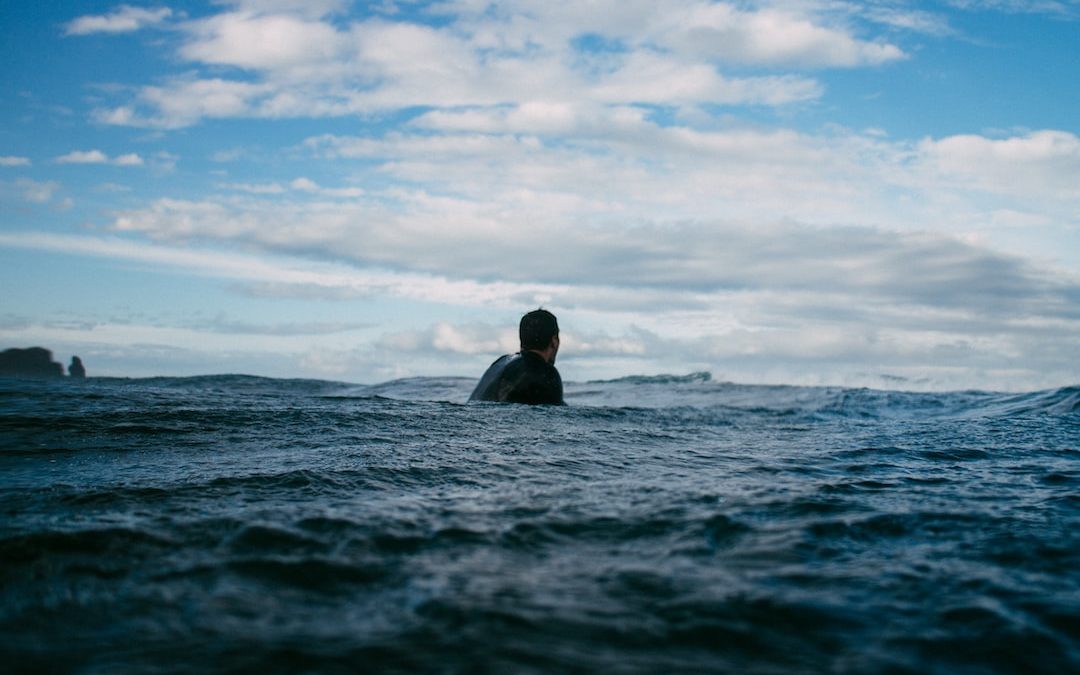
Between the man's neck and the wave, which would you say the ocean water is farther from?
the man's neck

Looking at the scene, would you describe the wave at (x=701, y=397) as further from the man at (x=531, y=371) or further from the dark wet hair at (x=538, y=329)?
the dark wet hair at (x=538, y=329)

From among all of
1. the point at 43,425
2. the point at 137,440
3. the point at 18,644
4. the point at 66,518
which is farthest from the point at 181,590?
the point at 43,425

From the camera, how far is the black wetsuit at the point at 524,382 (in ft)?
32.8

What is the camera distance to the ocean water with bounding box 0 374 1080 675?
6.68ft

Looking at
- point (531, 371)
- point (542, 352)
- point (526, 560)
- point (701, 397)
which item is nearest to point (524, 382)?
point (531, 371)

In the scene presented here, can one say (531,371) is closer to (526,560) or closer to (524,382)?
(524,382)

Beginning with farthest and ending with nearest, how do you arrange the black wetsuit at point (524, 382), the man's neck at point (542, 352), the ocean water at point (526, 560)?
1. the man's neck at point (542, 352)
2. the black wetsuit at point (524, 382)
3. the ocean water at point (526, 560)

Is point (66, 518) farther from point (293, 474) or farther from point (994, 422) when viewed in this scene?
point (994, 422)

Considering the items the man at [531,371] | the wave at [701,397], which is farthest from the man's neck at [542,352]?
the wave at [701,397]

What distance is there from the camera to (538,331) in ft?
33.4

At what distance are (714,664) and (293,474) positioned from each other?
3073 millimetres

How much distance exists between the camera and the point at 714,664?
1.98 metres

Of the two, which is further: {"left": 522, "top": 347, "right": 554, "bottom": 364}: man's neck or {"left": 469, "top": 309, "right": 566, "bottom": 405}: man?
{"left": 522, "top": 347, "right": 554, "bottom": 364}: man's neck

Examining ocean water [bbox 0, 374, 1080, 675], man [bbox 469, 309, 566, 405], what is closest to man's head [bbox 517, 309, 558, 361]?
man [bbox 469, 309, 566, 405]
